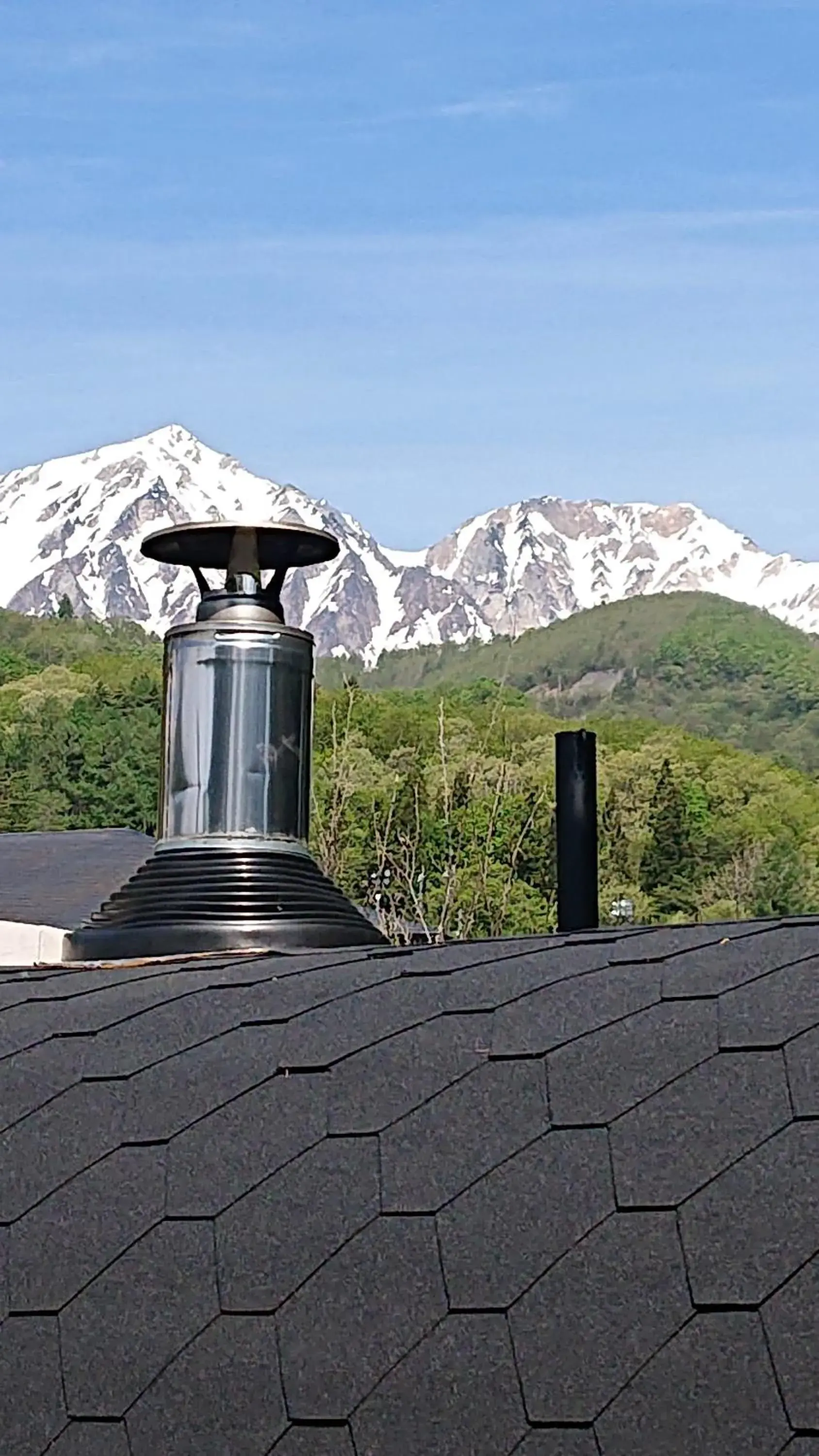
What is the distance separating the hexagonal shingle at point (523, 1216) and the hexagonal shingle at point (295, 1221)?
0.14m

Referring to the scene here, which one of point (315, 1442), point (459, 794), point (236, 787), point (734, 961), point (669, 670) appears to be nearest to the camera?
point (315, 1442)

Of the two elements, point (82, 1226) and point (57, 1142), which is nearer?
point (82, 1226)

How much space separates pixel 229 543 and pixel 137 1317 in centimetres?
241

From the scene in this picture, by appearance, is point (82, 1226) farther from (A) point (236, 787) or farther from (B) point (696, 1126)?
(A) point (236, 787)

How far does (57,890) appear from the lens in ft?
82.6

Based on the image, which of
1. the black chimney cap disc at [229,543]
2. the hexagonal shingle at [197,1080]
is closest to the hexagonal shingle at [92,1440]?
the hexagonal shingle at [197,1080]

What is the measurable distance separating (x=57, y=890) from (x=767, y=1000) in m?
23.2

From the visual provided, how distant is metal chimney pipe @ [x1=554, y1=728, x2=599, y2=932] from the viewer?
449 centimetres

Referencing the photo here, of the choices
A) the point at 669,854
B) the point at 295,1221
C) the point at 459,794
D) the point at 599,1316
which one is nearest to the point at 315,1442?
the point at 295,1221

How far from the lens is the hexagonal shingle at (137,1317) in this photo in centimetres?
255

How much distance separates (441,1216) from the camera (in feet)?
8.19

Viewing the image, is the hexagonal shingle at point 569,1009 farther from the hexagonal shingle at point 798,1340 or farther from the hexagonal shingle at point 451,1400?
the hexagonal shingle at point 798,1340

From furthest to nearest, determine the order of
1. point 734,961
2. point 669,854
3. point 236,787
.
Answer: point 669,854 → point 236,787 → point 734,961

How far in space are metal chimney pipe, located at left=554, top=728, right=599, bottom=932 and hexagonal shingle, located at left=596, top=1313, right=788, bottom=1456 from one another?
2.25 meters
